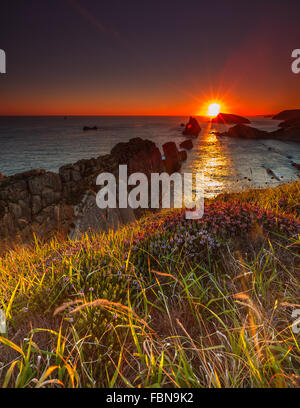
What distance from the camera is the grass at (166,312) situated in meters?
1.70

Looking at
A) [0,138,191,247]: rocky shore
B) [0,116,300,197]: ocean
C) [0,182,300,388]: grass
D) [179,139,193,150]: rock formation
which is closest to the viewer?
[0,182,300,388]: grass

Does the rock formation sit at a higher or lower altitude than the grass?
higher

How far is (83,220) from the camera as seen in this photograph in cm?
1490

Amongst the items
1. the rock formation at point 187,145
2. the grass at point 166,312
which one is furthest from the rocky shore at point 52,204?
the rock formation at point 187,145

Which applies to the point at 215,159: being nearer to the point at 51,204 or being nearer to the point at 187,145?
the point at 187,145

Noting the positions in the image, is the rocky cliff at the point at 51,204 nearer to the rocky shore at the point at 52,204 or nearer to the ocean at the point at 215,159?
the rocky shore at the point at 52,204

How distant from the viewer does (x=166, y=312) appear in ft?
8.04

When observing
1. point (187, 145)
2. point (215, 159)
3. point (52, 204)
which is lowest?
point (52, 204)

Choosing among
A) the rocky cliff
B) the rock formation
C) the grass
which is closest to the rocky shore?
the rocky cliff

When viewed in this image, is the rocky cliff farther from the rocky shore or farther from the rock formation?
the rock formation

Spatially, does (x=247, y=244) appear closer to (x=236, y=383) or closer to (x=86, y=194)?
(x=236, y=383)

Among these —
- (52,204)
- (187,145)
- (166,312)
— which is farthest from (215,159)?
(166,312)

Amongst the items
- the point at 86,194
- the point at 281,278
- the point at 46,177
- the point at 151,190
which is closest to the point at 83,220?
→ the point at 86,194

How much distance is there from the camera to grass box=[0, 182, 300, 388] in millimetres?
1698
